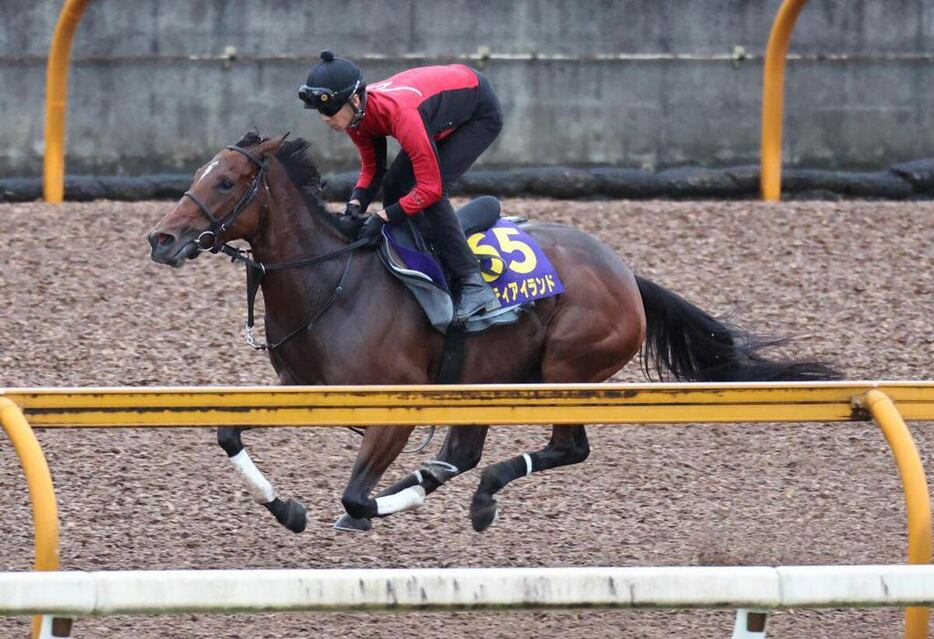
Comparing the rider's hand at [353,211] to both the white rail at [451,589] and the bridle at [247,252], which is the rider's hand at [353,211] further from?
the white rail at [451,589]

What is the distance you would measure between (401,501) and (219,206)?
4.01 feet

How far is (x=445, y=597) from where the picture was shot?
139 inches

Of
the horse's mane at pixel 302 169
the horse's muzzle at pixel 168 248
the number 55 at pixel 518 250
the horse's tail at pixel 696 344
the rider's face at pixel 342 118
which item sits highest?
the rider's face at pixel 342 118

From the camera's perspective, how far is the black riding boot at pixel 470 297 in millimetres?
5656

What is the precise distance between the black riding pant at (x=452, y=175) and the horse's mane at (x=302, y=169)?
31cm

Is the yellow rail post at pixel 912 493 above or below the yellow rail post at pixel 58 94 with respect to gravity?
below

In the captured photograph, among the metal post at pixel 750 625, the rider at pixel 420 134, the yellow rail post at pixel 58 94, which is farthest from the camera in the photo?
the yellow rail post at pixel 58 94

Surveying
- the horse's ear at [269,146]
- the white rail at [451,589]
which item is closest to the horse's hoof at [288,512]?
the horse's ear at [269,146]

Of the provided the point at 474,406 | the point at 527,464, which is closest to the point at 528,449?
the point at 527,464

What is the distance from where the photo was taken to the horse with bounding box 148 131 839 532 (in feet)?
17.7

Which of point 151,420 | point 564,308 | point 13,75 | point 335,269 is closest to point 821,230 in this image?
point 564,308

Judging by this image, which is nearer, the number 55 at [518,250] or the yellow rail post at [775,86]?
the number 55 at [518,250]

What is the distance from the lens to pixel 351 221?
5707mm

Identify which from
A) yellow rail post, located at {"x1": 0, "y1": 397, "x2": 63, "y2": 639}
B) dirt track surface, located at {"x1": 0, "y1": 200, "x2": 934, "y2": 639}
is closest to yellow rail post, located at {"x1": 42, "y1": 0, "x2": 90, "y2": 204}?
dirt track surface, located at {"x1": 0, "y1": 200, "x2": 934, "y2": 639}
